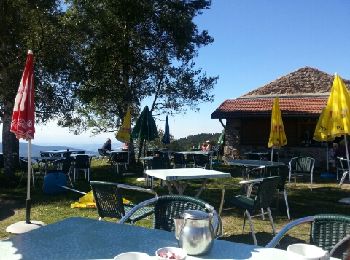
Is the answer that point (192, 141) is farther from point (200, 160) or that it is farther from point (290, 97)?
point (200, 160)

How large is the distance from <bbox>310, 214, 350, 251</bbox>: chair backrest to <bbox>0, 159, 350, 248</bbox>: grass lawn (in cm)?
277

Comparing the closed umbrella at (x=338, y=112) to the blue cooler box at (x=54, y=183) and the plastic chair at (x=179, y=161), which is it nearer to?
the plastic chair at (x=179, y=161)

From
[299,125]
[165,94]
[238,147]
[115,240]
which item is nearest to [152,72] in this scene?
[165,94]

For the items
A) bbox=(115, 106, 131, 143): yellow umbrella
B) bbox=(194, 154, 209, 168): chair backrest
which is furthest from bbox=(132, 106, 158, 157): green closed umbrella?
bbox=(194, 154, 209, 168): chair backrest

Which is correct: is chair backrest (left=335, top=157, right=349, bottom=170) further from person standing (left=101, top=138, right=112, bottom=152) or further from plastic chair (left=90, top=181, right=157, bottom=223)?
person standing (left=101, top=138, right=112, bottom=152)

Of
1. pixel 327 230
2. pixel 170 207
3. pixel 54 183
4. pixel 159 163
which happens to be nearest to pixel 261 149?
pixel 159 163

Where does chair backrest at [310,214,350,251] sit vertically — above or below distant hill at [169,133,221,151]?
below

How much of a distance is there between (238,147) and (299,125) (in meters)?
2.57

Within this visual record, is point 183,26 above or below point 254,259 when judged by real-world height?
above

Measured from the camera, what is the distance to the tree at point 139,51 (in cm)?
1655

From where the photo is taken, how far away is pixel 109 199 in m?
4.78

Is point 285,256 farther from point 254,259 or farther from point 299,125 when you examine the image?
point 299,125

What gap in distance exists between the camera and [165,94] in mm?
18016

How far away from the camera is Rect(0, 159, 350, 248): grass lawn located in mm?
6020
